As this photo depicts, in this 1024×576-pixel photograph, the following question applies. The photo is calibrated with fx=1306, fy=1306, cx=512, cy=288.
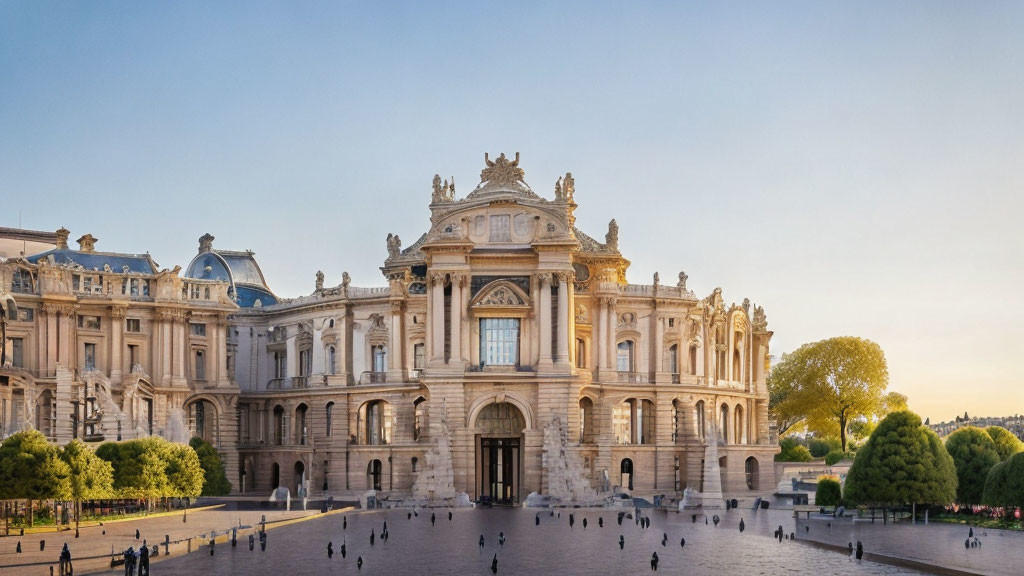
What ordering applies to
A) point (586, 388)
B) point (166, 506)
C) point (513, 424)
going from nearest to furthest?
point (166, 506) < point (513, 424) < point (586, 388)

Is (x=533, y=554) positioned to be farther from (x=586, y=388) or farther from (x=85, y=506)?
(x=586, y=388)

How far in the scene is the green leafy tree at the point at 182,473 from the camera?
3027 inches

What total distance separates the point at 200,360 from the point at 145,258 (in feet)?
30.2

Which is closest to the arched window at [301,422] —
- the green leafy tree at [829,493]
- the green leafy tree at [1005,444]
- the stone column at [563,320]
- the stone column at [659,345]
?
the stone column at [563,320]

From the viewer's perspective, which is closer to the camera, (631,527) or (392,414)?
(631,527)

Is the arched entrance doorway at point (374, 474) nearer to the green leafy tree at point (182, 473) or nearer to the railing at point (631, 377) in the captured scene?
the green leafy tree at point (182, 473)

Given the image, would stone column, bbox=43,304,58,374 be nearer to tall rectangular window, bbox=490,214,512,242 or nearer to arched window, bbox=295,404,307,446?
arched window, bbox=295,404,307,446

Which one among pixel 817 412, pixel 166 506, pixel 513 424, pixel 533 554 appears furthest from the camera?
pixel 817 412

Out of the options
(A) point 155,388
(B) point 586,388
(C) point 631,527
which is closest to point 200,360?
(A) point 155,388

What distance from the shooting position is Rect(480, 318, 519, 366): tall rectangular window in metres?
87.1

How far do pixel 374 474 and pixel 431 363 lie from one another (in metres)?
15.0

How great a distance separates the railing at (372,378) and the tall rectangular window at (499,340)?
12387 mm

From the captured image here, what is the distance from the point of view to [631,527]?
224ft

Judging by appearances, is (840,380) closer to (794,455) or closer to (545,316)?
(794,455)
